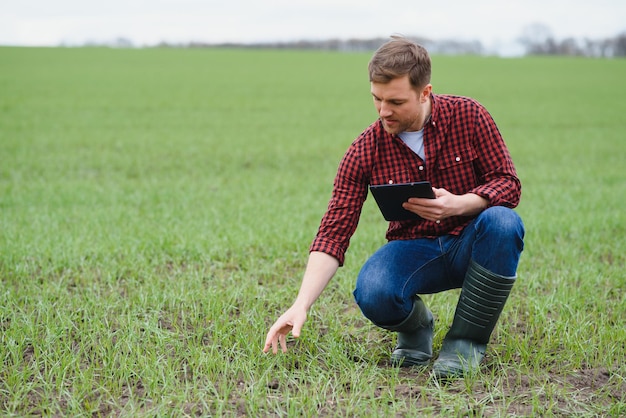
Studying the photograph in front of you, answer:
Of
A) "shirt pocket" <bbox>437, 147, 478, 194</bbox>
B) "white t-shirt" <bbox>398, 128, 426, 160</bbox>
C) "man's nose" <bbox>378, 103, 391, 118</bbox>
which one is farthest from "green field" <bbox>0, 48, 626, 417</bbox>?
"man's nose" <bbox>378, 103, 391, 118</bbox>

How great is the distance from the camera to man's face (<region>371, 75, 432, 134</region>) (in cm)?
320

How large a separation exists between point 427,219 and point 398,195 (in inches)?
12.4

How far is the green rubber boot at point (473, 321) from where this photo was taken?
10.7 ft

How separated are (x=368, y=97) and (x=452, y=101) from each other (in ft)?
74.6

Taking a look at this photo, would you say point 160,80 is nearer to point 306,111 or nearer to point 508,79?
point 306,111

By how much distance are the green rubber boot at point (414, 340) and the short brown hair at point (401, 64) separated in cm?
106

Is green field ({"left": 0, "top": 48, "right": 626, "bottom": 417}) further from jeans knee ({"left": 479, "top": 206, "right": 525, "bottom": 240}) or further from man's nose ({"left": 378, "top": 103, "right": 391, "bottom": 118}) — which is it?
man's nose ({"left": 378, "top": 103, "right": 391, "bottom": 118})

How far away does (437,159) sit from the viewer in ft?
11.4

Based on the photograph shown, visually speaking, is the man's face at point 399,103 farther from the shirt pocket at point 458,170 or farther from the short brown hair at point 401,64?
the shirt pocket at point 458,170

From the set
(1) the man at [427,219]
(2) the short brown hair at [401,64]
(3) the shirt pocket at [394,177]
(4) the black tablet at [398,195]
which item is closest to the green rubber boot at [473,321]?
(1) the man at [427,219]

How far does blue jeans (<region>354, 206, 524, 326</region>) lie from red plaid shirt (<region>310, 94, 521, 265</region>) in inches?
5.9

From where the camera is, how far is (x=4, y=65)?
116 ft

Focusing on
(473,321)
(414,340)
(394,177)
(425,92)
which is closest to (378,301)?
(414,340)

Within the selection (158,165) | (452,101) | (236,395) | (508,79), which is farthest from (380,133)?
(508,79)
